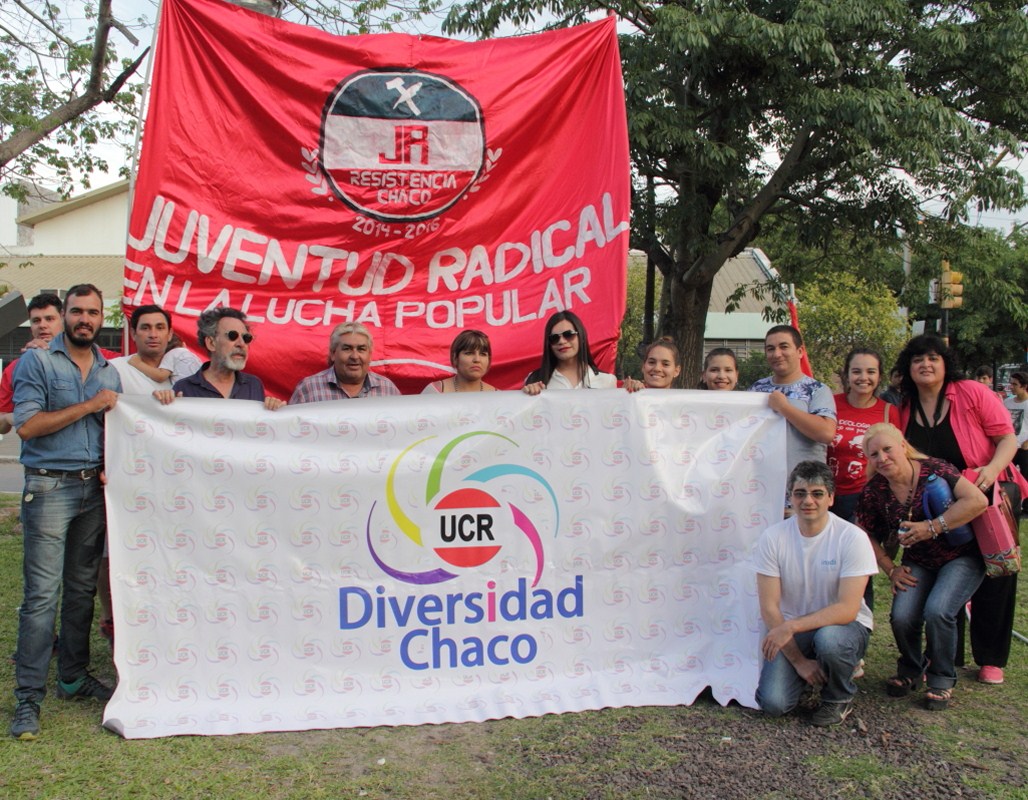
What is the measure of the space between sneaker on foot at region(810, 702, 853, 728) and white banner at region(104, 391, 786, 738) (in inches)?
13.6

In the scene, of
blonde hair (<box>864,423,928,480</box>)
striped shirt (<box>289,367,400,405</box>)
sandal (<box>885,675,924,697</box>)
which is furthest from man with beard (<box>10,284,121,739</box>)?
sandal (<box>885,675,924,697</box>)

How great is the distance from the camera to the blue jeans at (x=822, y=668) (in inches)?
154

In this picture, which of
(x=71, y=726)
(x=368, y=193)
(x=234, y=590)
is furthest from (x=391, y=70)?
(x=71, y=726)

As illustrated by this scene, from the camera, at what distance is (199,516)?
4.05m

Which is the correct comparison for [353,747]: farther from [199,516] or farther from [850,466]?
[850,466]

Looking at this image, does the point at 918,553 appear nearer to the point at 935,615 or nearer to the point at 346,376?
the point at 935,615

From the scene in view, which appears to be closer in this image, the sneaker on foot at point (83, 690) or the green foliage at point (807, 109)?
the sneaker on foot at point (83, 690)

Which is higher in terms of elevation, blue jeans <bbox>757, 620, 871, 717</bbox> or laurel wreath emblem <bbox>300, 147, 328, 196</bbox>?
laurel wreath emblem <bbox>300, 147, 328, 196</bbox>

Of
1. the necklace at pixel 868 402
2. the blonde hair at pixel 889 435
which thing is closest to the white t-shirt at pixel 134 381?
the blonde hair at pixel 889 435

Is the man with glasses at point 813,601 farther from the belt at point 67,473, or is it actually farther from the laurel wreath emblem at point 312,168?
the belt at point 67,473

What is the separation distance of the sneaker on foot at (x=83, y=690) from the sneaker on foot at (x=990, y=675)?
4.11m

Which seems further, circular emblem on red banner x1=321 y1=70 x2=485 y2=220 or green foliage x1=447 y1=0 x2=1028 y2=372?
green foliage x1=447 y1=0 x2=1028 y2=372

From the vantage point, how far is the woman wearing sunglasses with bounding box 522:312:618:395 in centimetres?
447

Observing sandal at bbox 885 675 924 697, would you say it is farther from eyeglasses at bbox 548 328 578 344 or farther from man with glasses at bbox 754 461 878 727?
eyeglasses at bbox 548 328 578 344
